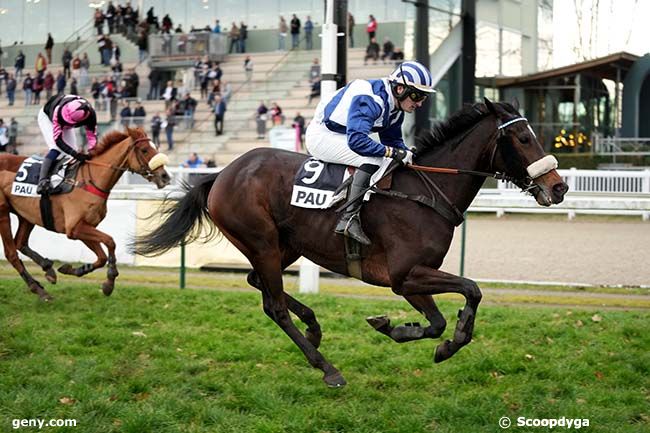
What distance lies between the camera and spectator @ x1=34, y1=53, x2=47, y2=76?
30814 millimetres

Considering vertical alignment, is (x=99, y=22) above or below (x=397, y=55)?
above

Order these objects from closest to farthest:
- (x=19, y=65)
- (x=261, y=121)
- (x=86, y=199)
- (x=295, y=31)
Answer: (x=86, y=199)
(x=261, y=121)
(x=295, y=31)
(x=19, y=65)

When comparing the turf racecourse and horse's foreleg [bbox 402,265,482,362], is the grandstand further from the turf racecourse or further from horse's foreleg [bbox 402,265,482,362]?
horse's foreleg [bbox 402,265,482,362]

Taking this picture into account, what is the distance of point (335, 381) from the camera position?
5840 millimetres

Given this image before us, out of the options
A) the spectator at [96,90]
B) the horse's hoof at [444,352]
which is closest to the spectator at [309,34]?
the spectator at [96,90]

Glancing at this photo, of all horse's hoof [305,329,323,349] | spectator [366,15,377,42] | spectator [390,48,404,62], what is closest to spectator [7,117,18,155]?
spectator [366,15,377,42]

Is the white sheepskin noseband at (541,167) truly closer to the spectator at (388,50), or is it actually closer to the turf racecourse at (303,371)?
the turf racecourse at (303,371)

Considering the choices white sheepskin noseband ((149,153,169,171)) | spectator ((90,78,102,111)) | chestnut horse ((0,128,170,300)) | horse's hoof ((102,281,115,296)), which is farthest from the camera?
spectator ((90,78,102,111))

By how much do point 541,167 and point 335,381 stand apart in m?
1.87

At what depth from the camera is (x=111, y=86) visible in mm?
28297

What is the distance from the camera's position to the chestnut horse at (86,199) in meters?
9.09

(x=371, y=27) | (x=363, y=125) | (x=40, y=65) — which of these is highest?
(x=371, y=27)

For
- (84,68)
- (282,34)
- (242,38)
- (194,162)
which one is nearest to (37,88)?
(84,68)

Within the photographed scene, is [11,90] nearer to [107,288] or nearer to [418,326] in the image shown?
[107,288]
